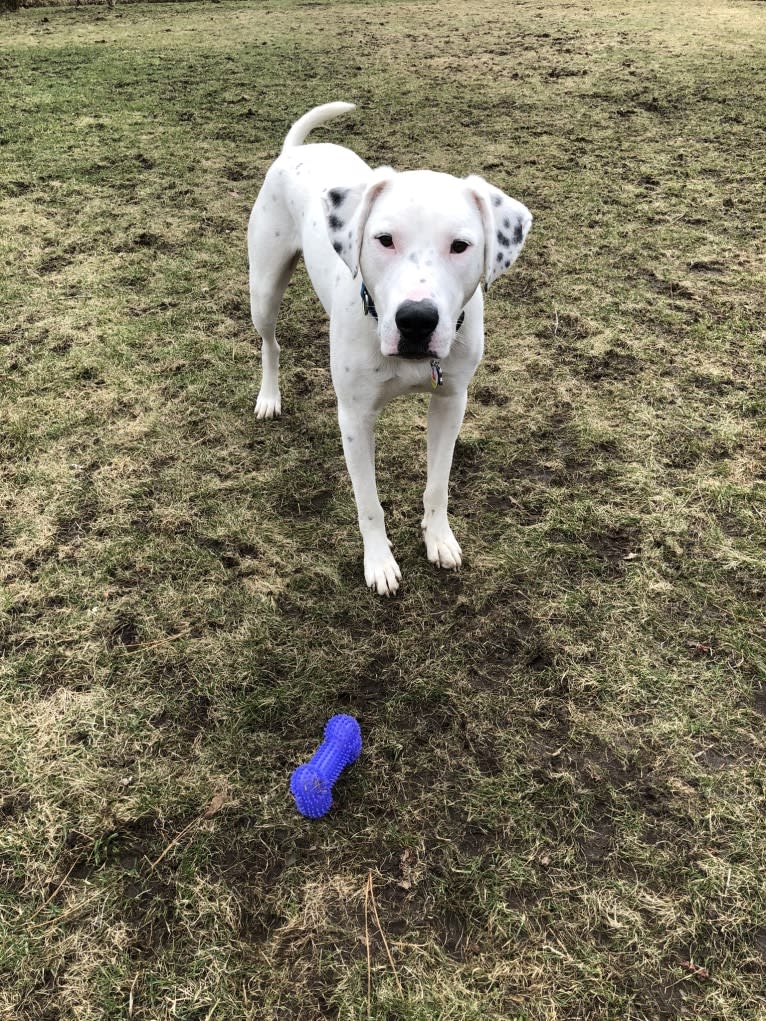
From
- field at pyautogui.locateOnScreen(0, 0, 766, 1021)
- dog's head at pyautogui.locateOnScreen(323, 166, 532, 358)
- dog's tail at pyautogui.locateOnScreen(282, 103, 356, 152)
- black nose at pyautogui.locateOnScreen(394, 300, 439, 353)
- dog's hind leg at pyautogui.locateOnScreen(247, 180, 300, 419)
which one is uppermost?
dog's tail at pyautogui.locateOnScreen(282, 103, 356, 152)

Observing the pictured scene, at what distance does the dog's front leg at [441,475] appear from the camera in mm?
2660

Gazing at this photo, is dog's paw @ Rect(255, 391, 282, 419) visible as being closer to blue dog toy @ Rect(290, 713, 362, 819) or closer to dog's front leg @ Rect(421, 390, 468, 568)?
dog's front leg @ Rect(421, 390, 468, 568)

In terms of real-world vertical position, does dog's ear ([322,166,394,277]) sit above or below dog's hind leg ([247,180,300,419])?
above

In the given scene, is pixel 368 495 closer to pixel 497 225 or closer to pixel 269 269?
pixel 497 225

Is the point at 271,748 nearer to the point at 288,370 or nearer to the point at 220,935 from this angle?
the point at 220,935

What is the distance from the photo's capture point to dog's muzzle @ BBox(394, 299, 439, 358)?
6.53ft

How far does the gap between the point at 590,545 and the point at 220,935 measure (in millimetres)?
2031

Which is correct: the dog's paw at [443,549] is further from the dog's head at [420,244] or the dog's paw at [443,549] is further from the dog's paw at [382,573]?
the dog's head at [420,244]

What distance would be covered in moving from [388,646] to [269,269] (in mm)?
1992

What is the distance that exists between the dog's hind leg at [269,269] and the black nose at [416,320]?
1489 millimetres

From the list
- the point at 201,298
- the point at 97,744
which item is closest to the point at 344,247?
the point at 97,744

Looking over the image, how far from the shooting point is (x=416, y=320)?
2006 millimetres

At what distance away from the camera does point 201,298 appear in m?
4.67

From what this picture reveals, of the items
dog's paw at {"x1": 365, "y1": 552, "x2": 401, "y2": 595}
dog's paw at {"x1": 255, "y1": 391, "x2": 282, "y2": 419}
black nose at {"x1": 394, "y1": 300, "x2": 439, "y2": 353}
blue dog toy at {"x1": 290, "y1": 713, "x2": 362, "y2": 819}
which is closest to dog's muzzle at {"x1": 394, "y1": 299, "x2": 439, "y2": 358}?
black nose at {"x1": 394, "y1": 300, "x2": 439, "y2": 353}
